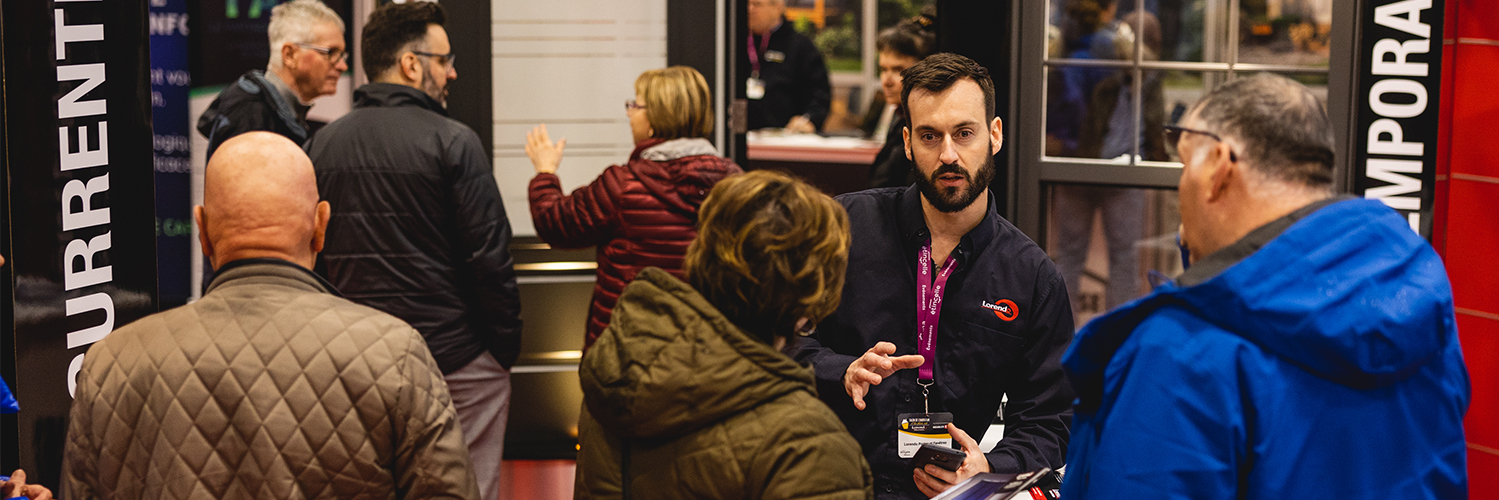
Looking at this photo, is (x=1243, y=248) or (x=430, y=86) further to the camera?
(x=430, y=86)

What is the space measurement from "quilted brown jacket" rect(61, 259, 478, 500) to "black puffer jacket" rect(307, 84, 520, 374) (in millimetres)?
1541

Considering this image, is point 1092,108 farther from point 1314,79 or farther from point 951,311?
point 951,311

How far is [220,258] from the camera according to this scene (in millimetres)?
1808

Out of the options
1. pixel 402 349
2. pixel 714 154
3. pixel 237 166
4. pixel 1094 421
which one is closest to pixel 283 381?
pixel 402 349

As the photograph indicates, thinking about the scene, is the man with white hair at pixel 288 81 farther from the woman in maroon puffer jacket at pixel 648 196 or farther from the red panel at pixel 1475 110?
the red panel at pixel 1475 110

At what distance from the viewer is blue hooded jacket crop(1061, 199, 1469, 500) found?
1385 mm

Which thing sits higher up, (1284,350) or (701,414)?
(1284,350)

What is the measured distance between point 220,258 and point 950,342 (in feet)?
4.09

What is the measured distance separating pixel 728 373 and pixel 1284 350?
2.15 feet

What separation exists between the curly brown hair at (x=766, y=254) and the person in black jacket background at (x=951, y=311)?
558 millimetres

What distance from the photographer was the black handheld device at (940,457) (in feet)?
6.59

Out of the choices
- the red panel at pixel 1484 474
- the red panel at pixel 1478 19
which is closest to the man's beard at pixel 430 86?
the red panel at pixel 1478 19

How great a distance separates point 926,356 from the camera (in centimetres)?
221

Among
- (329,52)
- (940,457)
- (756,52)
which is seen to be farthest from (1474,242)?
(756,52)
